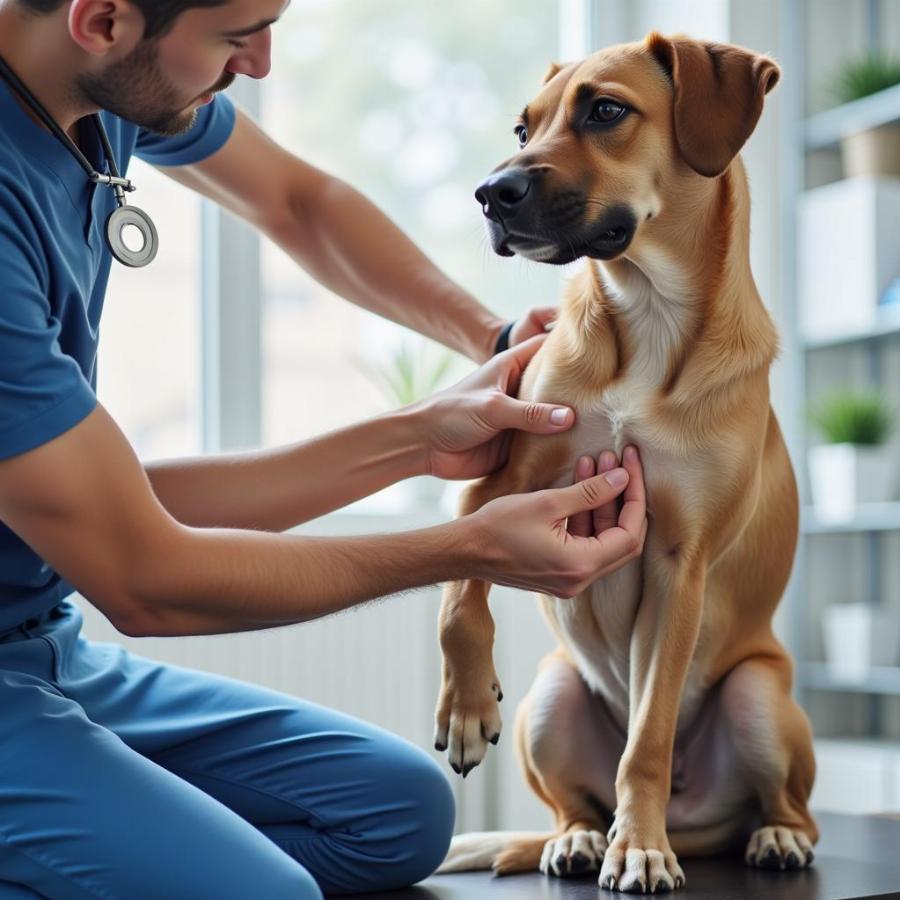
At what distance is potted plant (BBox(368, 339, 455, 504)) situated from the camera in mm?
3064

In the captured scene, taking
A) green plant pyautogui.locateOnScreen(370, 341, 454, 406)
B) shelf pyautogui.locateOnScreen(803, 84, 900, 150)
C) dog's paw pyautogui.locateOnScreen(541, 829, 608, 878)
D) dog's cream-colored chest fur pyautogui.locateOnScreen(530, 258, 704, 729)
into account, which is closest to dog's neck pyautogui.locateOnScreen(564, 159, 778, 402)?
dog's cream-colored chest fur pyautogui.locateOnScreen(530, 258, 704, 729)

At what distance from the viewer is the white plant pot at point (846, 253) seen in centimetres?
317

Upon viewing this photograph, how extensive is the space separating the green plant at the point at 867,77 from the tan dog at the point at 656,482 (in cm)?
191

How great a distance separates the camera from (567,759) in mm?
1675

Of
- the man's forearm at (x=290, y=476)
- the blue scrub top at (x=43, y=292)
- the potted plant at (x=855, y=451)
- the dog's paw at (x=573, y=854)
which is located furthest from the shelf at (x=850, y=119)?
the dog's paw at (x=573, y=854)

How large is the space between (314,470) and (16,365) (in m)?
0.58

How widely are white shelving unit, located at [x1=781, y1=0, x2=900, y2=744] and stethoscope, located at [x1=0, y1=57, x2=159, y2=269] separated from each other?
2265 mm

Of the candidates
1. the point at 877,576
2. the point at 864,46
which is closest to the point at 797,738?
the point at 877,576

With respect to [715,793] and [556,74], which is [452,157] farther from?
[715,793]

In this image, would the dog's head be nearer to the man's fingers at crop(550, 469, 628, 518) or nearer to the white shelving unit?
the man's fingers at crop(550, 469, 628, 518)

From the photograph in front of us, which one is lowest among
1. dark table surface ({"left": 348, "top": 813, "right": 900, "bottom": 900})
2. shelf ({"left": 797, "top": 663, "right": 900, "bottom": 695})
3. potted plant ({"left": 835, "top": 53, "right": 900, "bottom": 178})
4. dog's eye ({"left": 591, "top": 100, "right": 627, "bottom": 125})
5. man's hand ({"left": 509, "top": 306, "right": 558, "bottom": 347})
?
shelf ({"left": 797, "top": 663, "right": 900, "bottom": 695})

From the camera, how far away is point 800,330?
3420 millimetres

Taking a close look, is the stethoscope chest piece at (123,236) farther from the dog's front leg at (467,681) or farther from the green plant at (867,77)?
the green plant at (867,77)

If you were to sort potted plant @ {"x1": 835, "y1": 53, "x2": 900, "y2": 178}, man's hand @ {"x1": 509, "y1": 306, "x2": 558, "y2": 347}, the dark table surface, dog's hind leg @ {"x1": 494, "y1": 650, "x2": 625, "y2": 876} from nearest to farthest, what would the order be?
the dark table surface
dog's hind leg @ {"x1": 494, "y1": 650, "x2": 625, "y2": 876}
man's hand @ {"x1": 509, "y1": 306, "x2": 558, "y2": 347}
potted plant @ {"x1": 835, "y1": 53, "x2": 900, "y2": 178}
